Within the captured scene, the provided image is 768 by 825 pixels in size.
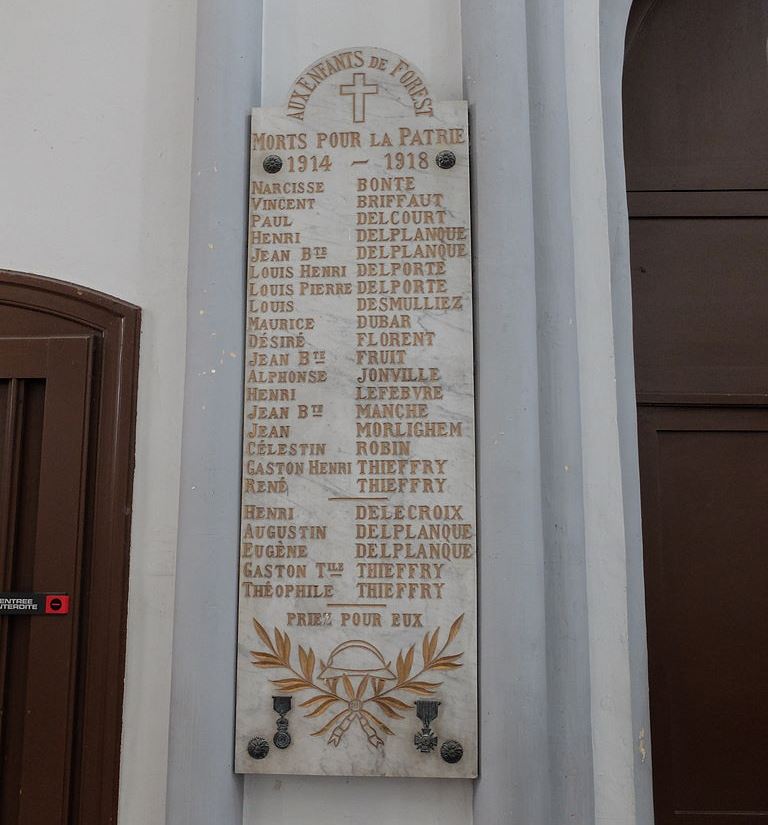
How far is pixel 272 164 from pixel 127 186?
1.49 ft

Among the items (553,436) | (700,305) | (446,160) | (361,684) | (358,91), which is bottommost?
(361,684)

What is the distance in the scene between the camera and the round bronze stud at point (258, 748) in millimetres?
2090

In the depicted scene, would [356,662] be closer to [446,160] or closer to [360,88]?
[446,160]

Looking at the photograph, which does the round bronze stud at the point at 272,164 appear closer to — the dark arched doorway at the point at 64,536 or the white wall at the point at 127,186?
the white wall at the point at 127,186

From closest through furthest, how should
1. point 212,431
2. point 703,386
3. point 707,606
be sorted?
1. point 212,431
2. point 707,606
3. point 703,386

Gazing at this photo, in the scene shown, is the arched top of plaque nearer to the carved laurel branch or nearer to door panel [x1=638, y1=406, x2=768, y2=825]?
door panel [x1=638, y1=406, x2=768, y2=825]

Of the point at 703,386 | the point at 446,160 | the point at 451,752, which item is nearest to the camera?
the point at 451,752

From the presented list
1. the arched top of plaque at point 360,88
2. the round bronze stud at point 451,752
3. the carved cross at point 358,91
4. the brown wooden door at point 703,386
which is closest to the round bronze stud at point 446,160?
the arched top of plaque at point 360,88

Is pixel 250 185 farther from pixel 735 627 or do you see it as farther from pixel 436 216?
pixel 735 627

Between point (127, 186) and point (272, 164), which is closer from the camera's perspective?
point (272, 164)

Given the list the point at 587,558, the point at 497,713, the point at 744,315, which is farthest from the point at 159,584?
the point at 744,315

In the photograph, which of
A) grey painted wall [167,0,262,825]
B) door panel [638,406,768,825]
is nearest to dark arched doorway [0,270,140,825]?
grey painted wall [167,0,262,825]

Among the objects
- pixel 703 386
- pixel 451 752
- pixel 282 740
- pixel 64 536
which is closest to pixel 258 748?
pixel 282 740

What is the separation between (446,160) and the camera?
2291 mm
